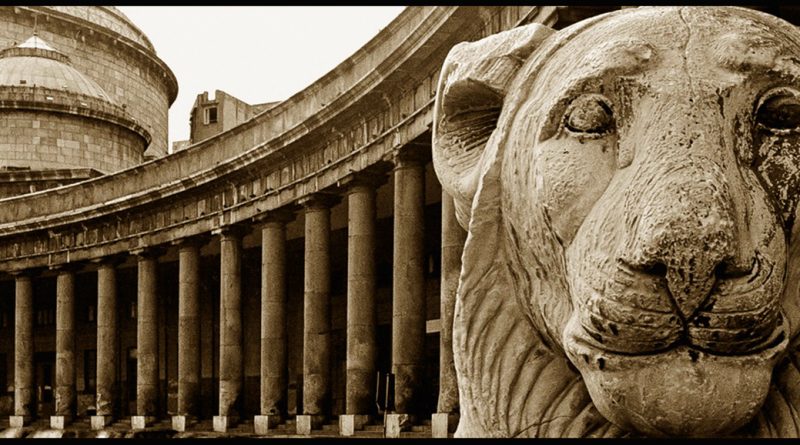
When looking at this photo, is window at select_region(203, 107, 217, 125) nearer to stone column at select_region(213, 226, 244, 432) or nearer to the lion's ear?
stone column at select_region(213, 226, 244, 432)

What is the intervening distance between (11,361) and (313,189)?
90.5 ft

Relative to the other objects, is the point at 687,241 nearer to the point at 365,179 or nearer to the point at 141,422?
the point at 365,179

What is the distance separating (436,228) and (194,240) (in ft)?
27.0

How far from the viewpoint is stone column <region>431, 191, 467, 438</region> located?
2089cm

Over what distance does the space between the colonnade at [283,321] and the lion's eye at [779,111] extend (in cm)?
1828

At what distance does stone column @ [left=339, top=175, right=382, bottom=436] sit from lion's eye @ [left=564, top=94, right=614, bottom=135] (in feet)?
76.0

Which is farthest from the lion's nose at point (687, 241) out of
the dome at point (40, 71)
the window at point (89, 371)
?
the dome at point (40, 71)

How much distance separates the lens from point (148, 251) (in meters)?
38.2

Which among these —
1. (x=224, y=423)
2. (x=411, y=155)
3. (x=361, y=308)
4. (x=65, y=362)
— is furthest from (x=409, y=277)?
(x=65, y=362)

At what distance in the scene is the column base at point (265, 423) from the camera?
1174 inches

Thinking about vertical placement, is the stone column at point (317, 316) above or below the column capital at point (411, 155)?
below

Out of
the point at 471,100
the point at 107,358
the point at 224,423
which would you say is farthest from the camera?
the point at 107,358

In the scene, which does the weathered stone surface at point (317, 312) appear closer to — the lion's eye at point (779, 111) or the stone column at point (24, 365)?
the stone column at point (24, 365)

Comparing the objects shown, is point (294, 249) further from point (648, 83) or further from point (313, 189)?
point (648, 83)
